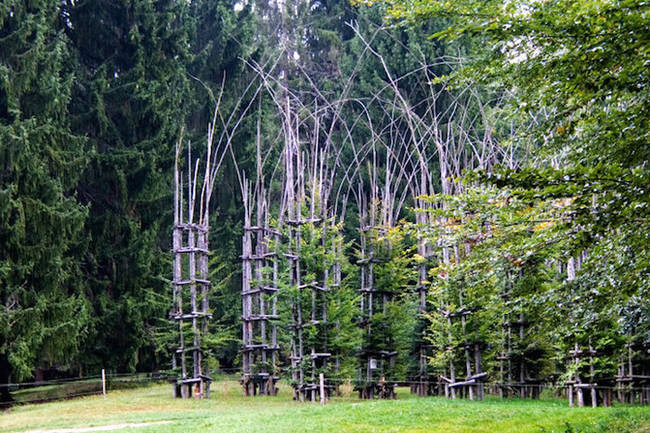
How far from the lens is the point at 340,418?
473 inches

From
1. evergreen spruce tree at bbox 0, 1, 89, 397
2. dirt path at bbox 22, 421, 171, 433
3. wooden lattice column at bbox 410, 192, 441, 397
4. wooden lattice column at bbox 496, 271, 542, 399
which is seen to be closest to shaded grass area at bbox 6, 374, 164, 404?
evergreen spruce tree at bbox 0, 1, 89, 397

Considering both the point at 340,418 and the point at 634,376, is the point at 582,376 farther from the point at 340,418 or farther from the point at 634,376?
the point at 340,418

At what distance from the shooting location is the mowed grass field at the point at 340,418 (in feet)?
35.6

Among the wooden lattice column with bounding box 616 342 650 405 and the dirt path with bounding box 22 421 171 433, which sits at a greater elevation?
the wooden lattice column with bounding box 616 342 650 405

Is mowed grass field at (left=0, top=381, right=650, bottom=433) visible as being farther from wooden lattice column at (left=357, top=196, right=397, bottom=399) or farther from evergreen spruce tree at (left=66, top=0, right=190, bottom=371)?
evergreen spruce tree at (left=66, top=0, right=190, bottom=371)

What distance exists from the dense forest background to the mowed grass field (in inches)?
48.7

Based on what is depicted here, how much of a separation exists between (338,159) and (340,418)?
461 inches

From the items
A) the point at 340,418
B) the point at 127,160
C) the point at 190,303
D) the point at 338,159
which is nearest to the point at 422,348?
the point at 190,303

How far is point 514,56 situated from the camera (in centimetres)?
751

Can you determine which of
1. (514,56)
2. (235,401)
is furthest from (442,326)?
(514,56)

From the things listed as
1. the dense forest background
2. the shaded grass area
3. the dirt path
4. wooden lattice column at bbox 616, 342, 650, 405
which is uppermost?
the dense forest background

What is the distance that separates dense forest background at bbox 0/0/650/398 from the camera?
601 centimetres

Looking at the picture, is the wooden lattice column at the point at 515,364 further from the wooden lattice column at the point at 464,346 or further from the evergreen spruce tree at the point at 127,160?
the evergreen spruce tree at the point at 127,160

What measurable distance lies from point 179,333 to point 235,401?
8.49 feet
